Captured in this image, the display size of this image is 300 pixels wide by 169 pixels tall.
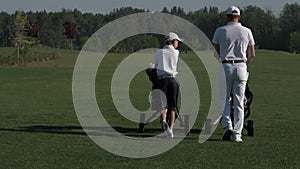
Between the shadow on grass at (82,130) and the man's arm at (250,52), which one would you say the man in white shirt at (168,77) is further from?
the man's arm at (250,52)

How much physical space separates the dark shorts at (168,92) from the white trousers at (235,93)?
3.65 ft

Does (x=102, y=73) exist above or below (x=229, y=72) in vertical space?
below

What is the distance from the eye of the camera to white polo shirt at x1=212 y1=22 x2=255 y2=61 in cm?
1226

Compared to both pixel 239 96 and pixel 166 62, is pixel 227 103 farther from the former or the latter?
pixel 166 62

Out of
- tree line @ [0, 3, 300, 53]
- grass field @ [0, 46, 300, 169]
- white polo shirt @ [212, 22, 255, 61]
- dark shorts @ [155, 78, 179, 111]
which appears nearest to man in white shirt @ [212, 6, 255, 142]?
white polo shirt @ [212, 22, 255, 61]

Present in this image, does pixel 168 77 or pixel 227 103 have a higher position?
pixel 168 77

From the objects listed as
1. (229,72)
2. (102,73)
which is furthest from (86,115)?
(102,73)

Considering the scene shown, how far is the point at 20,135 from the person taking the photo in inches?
538

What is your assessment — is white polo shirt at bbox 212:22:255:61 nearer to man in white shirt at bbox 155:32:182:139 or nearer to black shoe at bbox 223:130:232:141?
man in white shirt at bbox 155:32:182:139

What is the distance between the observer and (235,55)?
40.4ft

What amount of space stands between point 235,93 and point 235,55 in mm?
721

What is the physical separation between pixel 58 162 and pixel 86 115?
33.0ft

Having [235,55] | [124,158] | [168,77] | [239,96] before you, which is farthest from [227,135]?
[124,158]

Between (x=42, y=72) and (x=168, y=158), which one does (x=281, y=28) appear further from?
(x=168, y=158)
